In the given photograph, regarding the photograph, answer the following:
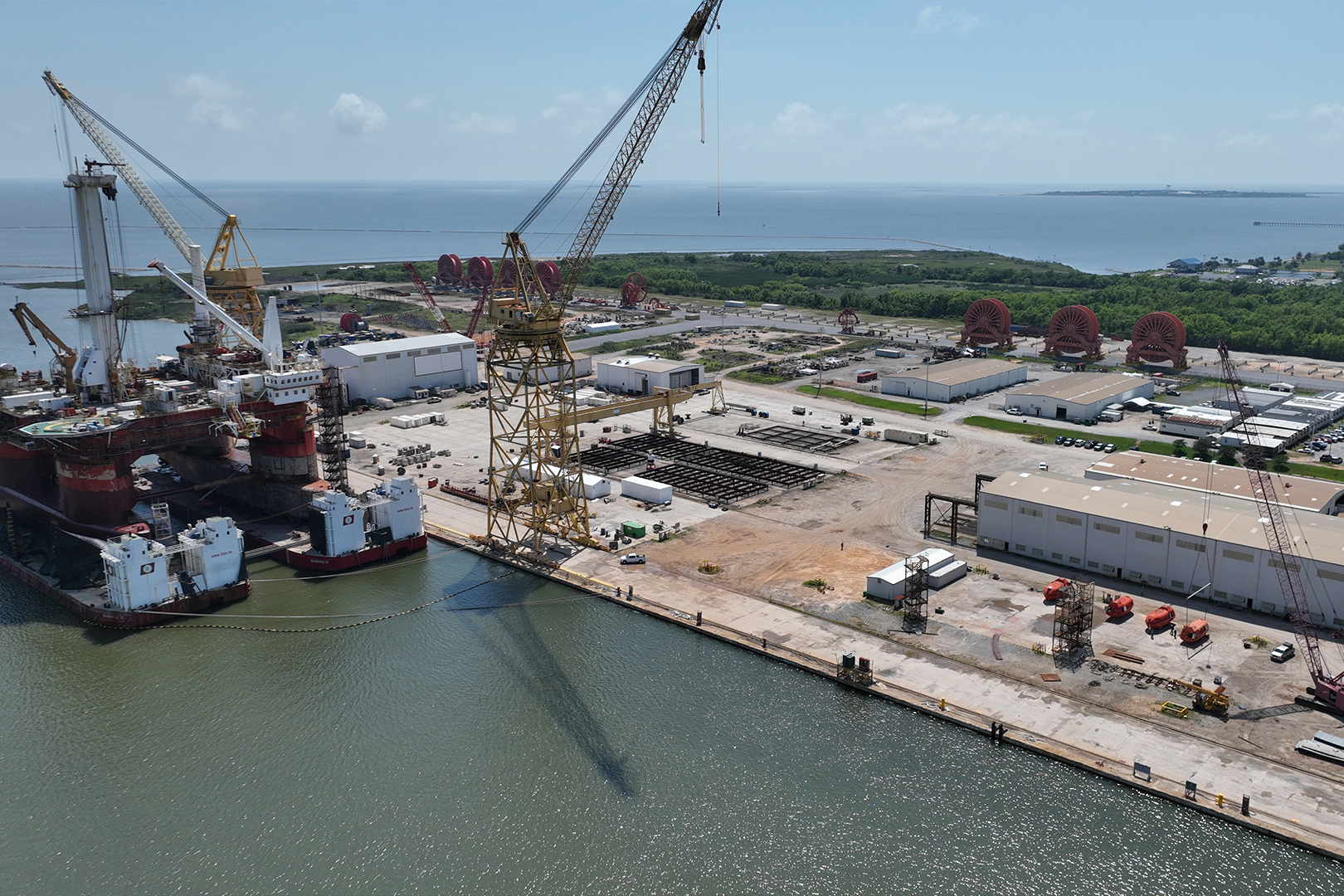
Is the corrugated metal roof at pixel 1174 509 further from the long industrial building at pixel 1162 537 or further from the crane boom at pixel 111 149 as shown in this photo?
the crane boom at pixel 111 149

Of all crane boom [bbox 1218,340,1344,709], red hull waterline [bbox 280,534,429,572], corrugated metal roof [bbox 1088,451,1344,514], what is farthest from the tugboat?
crane boom [bbox 1218,340,1344,709]

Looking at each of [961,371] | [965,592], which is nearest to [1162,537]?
[965,592]

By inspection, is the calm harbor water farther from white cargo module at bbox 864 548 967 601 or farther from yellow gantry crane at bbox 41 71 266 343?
yellow gantry crane at bbox 41 71 266 343

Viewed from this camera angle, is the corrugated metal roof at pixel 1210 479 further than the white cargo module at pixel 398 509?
No

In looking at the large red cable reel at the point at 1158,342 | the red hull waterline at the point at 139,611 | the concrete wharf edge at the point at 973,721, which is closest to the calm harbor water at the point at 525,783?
the concrete wharf edge at the point at 973,721

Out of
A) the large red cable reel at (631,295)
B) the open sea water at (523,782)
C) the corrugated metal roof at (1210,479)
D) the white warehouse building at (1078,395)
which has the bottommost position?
the open sea water at (523,782)

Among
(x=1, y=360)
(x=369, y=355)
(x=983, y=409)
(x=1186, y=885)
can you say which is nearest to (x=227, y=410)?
(x=369, y=355)

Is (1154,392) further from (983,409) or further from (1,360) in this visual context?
(1,360)
